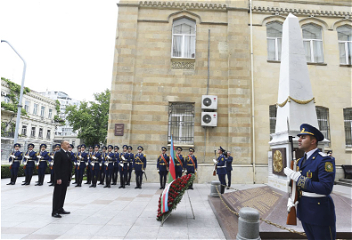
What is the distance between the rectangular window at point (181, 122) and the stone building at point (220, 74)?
2.3 inches

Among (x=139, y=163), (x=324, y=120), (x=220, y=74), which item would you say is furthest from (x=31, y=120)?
(x=324, y=120)

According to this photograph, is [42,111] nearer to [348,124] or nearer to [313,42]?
[313,42]

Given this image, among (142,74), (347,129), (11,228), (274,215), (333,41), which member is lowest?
(11,228)

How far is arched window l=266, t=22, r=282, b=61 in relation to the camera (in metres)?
13.7

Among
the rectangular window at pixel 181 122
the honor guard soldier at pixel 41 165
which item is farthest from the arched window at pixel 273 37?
the honor guard soldier at pixel 41 165

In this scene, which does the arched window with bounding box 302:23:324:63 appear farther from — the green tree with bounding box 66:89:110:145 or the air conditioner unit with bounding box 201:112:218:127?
the green tree with bounding box 66:89:110:145

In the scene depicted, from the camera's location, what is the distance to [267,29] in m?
13.9

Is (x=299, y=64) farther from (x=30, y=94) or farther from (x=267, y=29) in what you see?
(x=30, y=94)

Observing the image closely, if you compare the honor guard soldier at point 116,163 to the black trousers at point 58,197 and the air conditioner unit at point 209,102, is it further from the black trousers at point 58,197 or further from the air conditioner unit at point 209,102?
the air conditioner unit at point 209,102

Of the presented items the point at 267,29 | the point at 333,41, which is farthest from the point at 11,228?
the point at 333,41

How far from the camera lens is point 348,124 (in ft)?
42.8

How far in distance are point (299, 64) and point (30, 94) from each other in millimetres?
46047

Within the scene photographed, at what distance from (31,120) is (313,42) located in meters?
44.5

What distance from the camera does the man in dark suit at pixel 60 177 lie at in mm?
5637
